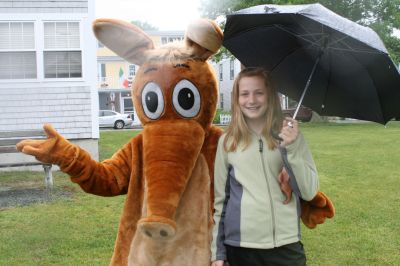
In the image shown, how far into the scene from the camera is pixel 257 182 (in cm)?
247

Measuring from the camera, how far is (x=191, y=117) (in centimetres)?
264

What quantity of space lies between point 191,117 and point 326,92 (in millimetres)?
844

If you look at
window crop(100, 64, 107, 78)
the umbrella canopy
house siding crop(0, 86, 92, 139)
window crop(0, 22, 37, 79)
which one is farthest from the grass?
window crop(100, 64, 107, 78)

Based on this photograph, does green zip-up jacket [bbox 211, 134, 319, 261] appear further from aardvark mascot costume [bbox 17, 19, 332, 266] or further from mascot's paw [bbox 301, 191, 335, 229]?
mascot's paw [bbox 301, 191, 335, 229]

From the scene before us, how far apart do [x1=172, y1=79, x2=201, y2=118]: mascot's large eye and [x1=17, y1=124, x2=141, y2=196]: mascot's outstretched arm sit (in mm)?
345

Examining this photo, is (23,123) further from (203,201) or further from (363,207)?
(203,201)

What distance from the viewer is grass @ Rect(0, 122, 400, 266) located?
493 centimetres

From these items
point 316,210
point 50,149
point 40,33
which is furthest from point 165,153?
point 40,33

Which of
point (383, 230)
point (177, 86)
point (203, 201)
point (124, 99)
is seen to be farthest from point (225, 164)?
point (124, 99)

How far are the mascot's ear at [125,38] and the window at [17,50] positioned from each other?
7964 mm

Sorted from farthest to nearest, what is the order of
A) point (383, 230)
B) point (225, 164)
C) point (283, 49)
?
point (383, 230)
point (283, 49)
point (225, 164)

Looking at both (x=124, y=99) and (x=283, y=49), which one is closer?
(x=283, y=49)

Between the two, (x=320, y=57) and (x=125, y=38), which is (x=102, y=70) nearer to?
(x=125, y=38)

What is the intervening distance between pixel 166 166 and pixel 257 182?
46 centimetres
